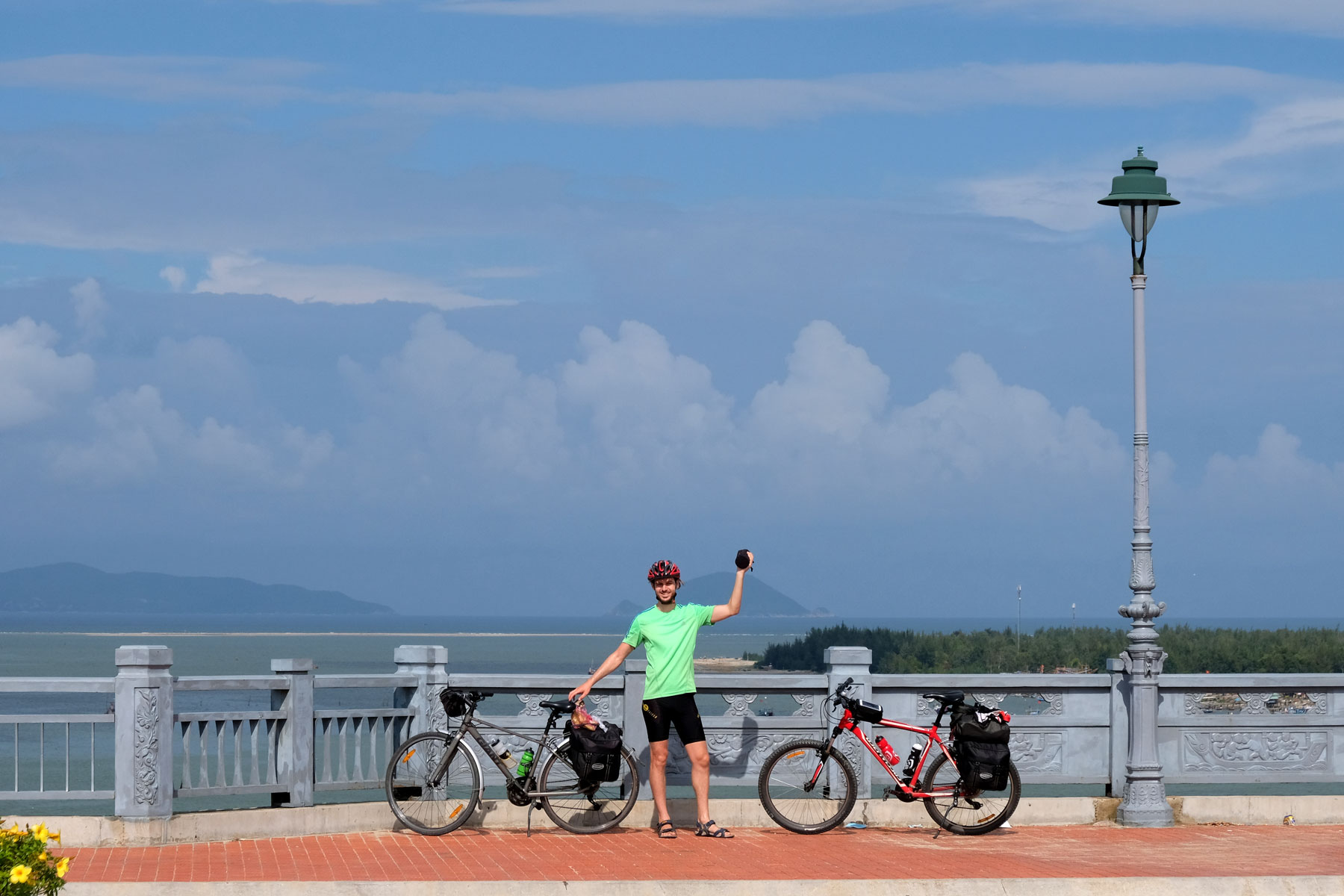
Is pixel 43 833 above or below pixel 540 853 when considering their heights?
above

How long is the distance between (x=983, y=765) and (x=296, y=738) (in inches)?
214

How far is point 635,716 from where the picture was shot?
43.8ft

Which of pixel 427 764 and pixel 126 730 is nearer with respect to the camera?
pixel 126 730

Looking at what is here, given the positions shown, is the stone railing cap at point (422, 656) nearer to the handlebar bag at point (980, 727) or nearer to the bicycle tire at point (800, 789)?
the bicycle tire at point (800, 789)

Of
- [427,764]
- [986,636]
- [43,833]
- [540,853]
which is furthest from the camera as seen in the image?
[986,636]

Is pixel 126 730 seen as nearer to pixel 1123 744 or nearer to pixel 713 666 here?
pixel 1123 744

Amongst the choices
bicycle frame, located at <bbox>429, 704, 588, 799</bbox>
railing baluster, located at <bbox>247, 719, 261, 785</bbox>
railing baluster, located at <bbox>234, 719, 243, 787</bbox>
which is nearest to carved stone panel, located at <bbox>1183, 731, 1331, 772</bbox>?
bicycle frame, located at <bbox>429, 704, 588, 799</bbox>

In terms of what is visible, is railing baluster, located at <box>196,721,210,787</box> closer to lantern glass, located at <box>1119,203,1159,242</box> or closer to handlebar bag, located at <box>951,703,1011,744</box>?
handlebar bag, located at <box>951,703,1011,744</box>

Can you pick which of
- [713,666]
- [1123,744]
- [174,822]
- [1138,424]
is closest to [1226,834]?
[1123,744]

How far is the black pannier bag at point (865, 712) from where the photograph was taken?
41.5ft

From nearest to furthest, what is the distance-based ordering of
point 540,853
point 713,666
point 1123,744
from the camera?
point 540,853
point 1123,744
point 713,666

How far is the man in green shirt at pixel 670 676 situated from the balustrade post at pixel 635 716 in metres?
1.05

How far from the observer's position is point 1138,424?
13.9m

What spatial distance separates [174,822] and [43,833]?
4.56m
